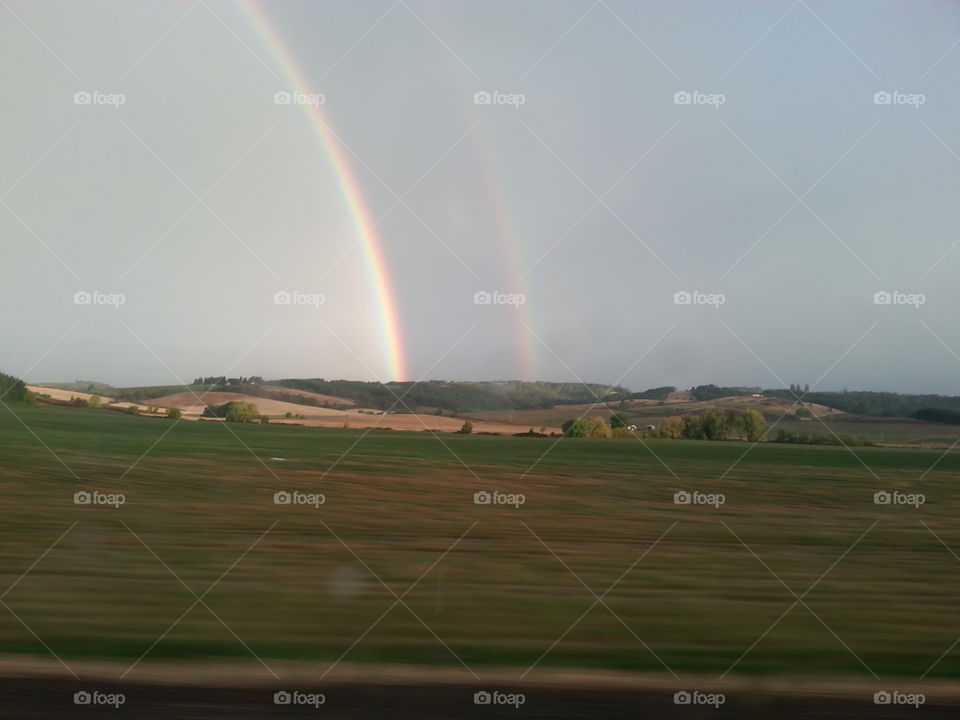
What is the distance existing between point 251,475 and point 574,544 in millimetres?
5923

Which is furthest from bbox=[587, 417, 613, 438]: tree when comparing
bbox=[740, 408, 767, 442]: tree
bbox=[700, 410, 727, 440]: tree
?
bbox=[740, 408, 767, 442]: tree

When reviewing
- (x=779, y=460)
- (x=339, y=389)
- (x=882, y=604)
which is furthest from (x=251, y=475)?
(x=779, y=460)

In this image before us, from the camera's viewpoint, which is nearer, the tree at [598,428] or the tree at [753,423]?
the tree at [598,428]

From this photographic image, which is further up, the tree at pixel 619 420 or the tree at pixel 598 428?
the tree at pixel 598 428

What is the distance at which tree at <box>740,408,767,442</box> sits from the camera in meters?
14.3

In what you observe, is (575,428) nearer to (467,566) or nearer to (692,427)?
(692,427)

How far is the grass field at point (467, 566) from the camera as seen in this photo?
17.9 ft

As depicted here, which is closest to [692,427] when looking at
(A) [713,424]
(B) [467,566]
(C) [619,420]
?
(A) [713,424]

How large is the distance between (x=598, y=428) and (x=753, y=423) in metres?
3.02

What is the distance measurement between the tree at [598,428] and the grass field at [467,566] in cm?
96

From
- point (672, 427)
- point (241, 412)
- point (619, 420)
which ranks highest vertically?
point (241, 412)

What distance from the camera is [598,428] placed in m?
14.6

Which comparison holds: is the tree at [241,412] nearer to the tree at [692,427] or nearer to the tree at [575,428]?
the tree at [575,428]

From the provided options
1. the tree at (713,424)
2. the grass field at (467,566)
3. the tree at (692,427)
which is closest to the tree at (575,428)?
the grass field at (467,566)
